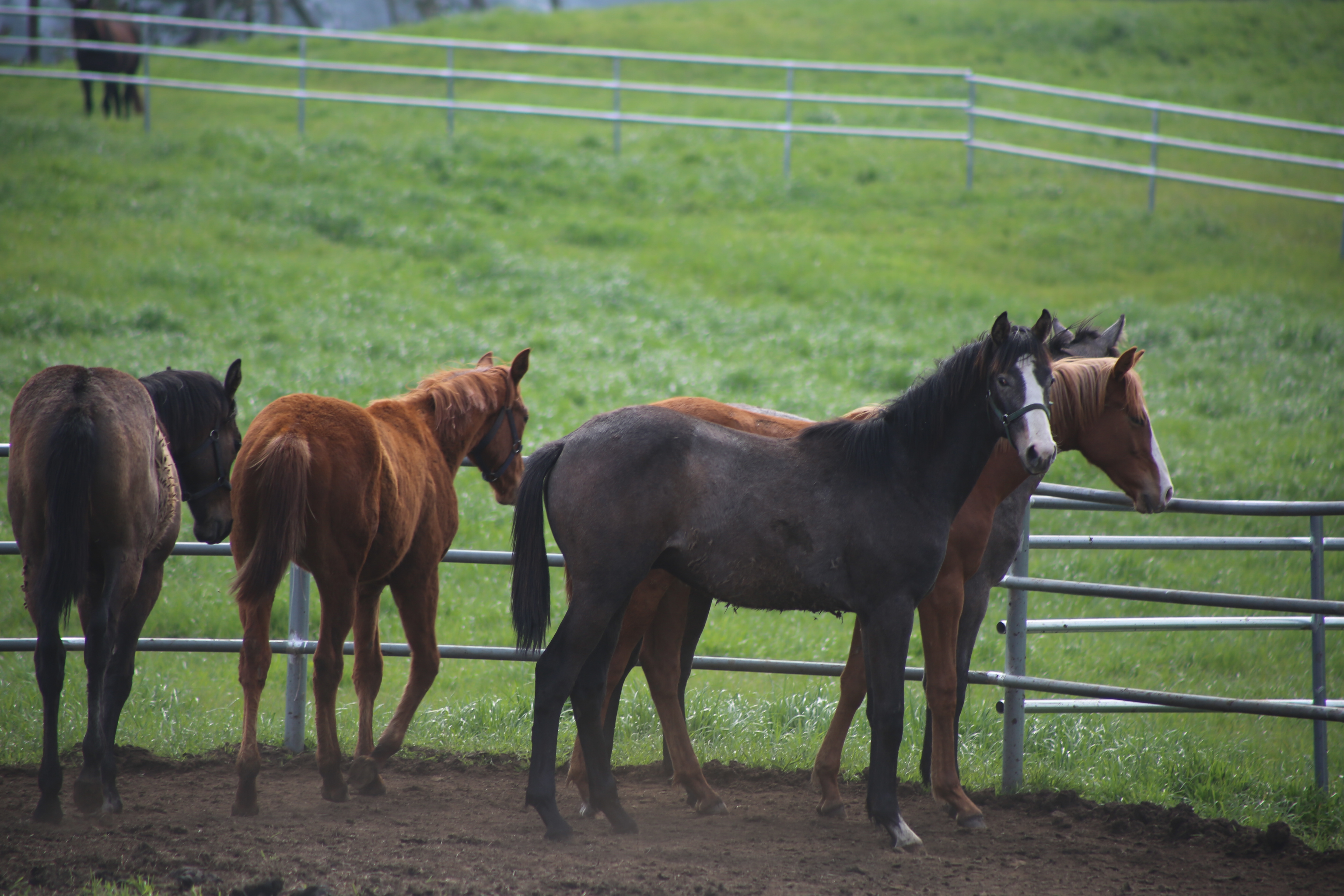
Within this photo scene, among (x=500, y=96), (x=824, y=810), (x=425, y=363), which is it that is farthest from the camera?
(x=500, y=96)

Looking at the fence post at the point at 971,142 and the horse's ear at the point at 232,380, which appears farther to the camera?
the fence post at the point at 971,142

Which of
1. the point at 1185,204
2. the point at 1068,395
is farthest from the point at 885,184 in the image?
the point at 1068,395

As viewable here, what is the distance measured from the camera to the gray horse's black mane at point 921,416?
427cm

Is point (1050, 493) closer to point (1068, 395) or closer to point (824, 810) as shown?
point (1068, 395)

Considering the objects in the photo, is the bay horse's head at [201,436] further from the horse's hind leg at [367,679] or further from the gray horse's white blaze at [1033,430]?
the gray horse's white blaze at [1033,430]

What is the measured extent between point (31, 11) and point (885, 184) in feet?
43.8

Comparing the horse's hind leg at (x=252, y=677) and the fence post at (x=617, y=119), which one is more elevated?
the fence post at (x=617, y=119)

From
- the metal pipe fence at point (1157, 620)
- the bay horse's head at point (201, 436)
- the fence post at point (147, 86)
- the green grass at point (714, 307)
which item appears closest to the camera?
the metal pipe fence at point (1157, 620)

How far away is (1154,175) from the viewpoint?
1611 cm

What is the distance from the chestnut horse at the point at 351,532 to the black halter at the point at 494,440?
138mm

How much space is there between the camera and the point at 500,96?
21.7 meters

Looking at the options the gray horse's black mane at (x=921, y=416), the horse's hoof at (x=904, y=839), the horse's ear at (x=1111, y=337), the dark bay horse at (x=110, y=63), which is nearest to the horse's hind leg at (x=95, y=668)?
the gray horse's black mane at (x=921, y=416)

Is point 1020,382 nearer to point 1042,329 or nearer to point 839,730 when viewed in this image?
point 1042,329

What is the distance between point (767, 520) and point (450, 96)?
15.8 metres
